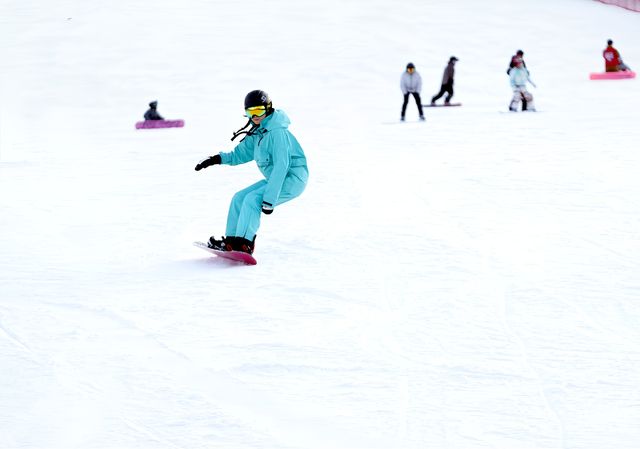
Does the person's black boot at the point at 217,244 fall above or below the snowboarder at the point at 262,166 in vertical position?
below

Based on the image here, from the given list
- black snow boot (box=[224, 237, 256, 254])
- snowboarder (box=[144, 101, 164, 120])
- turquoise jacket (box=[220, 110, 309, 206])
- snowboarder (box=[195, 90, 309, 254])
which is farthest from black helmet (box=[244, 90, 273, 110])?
snowboarder (box=[144, 101, 164, 120])

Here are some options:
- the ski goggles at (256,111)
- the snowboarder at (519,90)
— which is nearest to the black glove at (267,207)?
the ski goggles at (256,111)

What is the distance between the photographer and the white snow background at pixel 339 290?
4145 mm

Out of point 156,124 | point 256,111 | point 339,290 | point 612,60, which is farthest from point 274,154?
point 612,60

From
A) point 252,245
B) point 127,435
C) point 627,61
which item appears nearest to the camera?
point 127,435

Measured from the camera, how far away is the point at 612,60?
21891 millimetres

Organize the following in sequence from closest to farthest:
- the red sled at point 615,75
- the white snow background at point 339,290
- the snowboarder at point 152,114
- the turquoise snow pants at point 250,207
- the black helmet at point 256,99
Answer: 1. the white snow background at point 339,290
2. the black helmet at point 256,99
3. the turquoise snow pants at point 250,207
4. the snowboarder at point 152,114
5. the red sled at point 615,75

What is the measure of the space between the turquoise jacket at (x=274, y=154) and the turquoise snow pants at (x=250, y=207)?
0.03 metres

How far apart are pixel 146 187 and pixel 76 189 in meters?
0.63

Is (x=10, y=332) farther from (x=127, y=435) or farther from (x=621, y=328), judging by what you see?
(x=621, y=328)

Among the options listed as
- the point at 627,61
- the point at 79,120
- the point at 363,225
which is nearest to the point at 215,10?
the point at 627,61

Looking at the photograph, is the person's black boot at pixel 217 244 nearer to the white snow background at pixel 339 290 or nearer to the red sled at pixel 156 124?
the white snow background at pixel 339 290

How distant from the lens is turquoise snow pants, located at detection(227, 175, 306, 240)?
266 inches

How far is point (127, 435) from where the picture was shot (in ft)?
13.0
